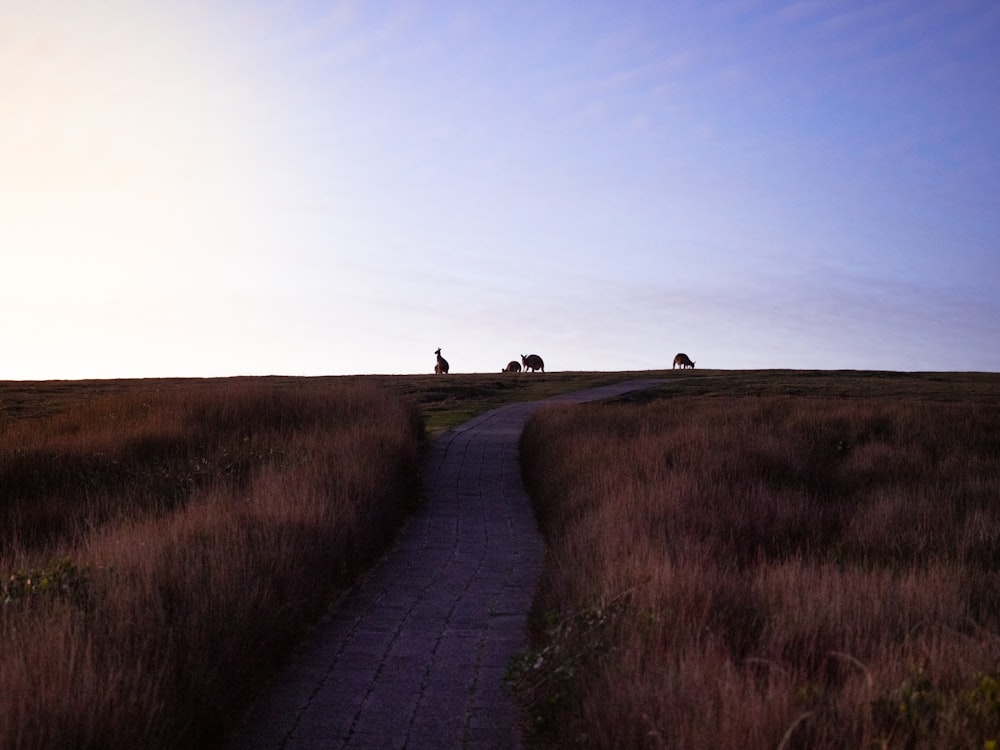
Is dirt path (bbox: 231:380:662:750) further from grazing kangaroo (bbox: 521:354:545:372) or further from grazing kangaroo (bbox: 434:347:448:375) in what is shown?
grazing kangaroo (bbox: 521:354:545:372)

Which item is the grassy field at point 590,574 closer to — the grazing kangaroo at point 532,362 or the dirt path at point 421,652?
the dirt path at point 421,652

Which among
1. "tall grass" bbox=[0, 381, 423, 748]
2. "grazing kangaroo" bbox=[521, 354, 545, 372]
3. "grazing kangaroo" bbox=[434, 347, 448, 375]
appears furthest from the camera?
"grazing kangaroo" bbox=[521, 354, 545, 372]

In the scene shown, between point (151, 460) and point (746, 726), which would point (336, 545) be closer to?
point (746, 726)

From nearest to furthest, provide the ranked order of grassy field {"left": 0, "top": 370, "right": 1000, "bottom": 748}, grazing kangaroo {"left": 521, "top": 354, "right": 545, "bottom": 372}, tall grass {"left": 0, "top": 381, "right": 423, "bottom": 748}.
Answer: grassy field {"left": 0, "top": 370, "right": 1000, "bottom": 748}
tall grass {"left": 0, "top": 381, "right": 423, "bottom": 748}
grazing kangaroo {"left": 521, "top": 354, "right": 545, "bottom": 372}

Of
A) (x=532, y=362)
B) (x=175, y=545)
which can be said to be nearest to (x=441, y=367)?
(x=532, y=362)

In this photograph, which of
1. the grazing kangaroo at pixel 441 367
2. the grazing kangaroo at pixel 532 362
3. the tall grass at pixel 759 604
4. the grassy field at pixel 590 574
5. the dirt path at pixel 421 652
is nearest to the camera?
the tall grass at pixel 759 604

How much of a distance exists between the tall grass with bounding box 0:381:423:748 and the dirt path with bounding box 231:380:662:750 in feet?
1.05

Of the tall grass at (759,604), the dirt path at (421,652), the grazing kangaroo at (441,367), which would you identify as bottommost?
the dirt path at (421,652)

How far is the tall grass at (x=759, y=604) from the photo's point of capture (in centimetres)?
466

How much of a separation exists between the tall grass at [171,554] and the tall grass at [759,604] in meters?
2.18

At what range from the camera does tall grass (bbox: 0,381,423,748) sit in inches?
202

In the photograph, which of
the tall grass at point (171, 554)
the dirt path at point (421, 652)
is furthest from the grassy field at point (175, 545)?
the dirt path at point (421, 652)

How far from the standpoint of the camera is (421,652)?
7492 mm

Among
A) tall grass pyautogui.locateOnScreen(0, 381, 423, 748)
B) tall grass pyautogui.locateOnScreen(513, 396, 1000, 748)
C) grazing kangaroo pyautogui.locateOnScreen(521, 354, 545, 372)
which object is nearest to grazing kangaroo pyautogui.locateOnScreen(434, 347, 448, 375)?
grazing kangaroo pyautogui.locateOnScreen(521, 354, 545, 372)
